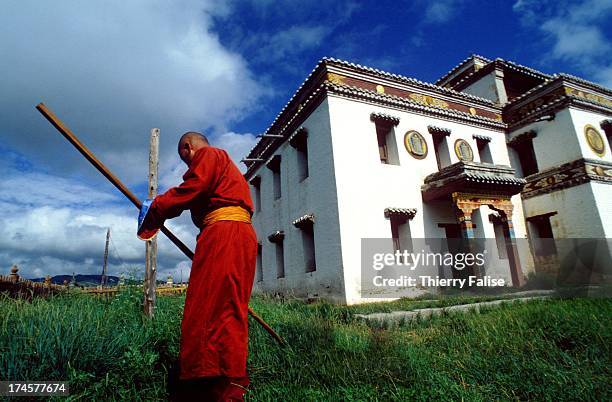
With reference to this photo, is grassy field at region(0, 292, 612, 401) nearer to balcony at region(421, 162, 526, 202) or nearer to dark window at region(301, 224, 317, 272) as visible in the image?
balcony at region(421, 162, 526, 202)

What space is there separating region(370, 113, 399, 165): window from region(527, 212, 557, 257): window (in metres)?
6.71

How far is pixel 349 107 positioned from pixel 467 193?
15.5 feet

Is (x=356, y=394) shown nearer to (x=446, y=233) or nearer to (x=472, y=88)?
(x=446, y=233)

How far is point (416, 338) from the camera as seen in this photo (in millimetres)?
4738

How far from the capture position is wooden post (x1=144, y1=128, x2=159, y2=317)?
13.2ft

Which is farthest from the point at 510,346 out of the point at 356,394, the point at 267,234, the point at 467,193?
the point at 267,234

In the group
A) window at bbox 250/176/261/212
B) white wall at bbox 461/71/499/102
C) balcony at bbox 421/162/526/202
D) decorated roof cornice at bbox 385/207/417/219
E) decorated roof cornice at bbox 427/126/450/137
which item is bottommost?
decorated roof cornice at bbox 385/207/417/219

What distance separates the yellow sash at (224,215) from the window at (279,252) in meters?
10.9

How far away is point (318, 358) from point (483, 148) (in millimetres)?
13463

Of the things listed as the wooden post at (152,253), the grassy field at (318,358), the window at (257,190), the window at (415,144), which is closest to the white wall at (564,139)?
the window at (415,144)

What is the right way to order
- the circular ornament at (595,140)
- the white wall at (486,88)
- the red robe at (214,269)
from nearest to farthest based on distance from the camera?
the red robe at (214,269), the circular ornament at (595,140), the white wall at (486,88)

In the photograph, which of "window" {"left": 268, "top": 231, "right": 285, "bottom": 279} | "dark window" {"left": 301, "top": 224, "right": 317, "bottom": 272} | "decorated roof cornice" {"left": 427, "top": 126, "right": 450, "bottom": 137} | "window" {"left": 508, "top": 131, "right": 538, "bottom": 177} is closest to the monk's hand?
"dark window" {"left": 301, "top": 224, "right": 317, "bottom": 272}

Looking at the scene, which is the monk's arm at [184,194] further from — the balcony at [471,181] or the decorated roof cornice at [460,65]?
the decorated roof cornice at [460,65]

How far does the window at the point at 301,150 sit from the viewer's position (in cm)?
1213
